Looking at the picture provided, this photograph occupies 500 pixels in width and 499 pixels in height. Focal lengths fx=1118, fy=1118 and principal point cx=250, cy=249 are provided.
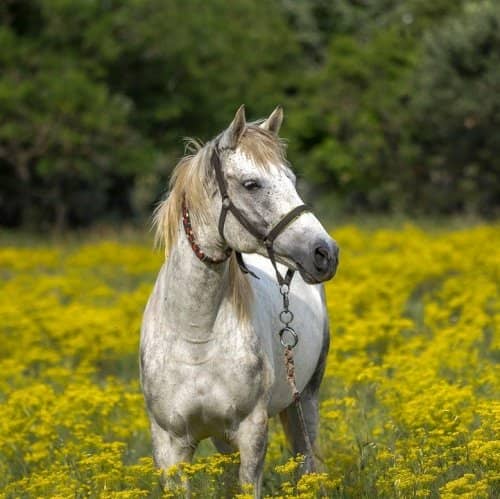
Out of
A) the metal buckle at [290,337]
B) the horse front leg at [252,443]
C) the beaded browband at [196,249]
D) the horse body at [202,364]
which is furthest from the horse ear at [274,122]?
the horse front leg at [252,443]

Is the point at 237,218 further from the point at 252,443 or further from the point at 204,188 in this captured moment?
the point at 252,443

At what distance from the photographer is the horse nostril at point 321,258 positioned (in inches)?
182

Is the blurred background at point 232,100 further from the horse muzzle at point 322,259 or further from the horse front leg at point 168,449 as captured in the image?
the horse muzzle at point 322,259

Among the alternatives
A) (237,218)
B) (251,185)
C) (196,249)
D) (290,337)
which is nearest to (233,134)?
(251,185)

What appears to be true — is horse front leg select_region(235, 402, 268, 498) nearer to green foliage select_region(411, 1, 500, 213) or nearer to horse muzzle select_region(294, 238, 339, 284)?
horse muzzle select_region(294, 238, 339, 284)

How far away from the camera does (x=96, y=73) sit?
3384 centimetres

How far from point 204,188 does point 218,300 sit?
1.73ft

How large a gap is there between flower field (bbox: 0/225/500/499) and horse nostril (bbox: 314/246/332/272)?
845 millimetres

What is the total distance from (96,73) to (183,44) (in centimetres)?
420

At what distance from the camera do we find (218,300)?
5.17 metres

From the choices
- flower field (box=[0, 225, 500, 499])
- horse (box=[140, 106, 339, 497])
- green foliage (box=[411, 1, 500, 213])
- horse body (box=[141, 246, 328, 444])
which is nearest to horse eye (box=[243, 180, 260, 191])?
horse (box=[140, 106, 339, 497])

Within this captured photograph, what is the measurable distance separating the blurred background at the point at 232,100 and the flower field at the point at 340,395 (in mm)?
16200

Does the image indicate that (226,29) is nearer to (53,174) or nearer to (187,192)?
(53,174)

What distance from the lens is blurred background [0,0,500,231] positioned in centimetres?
3125
